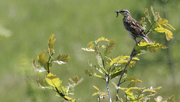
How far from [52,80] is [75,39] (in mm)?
9478

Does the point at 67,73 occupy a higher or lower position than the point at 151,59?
lower

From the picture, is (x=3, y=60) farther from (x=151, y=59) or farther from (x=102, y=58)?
(x=102, y=58)

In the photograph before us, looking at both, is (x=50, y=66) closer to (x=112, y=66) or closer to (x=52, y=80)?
(x=52, y=80)

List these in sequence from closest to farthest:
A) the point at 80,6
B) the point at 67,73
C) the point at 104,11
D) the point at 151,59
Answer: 1. the point at 151,59
2. the point at 67,73
3. the point at 104,11
4. the point at 80,6

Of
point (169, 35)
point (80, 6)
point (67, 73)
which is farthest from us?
point (80, 6)

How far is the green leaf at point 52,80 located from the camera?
1361 millimetres

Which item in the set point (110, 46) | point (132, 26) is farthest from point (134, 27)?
point (110, 46)

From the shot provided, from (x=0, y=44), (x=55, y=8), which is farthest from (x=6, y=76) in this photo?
(x=55, y=8)

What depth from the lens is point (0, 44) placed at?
446 inches

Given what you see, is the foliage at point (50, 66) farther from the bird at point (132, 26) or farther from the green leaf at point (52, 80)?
the bird at point (132, 26)

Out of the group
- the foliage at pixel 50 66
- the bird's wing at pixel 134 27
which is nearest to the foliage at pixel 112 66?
the foliage at pixel 50 66

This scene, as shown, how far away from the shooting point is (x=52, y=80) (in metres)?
1.39

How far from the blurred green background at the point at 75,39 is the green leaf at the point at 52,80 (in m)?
4.34

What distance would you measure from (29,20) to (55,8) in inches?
46.0
